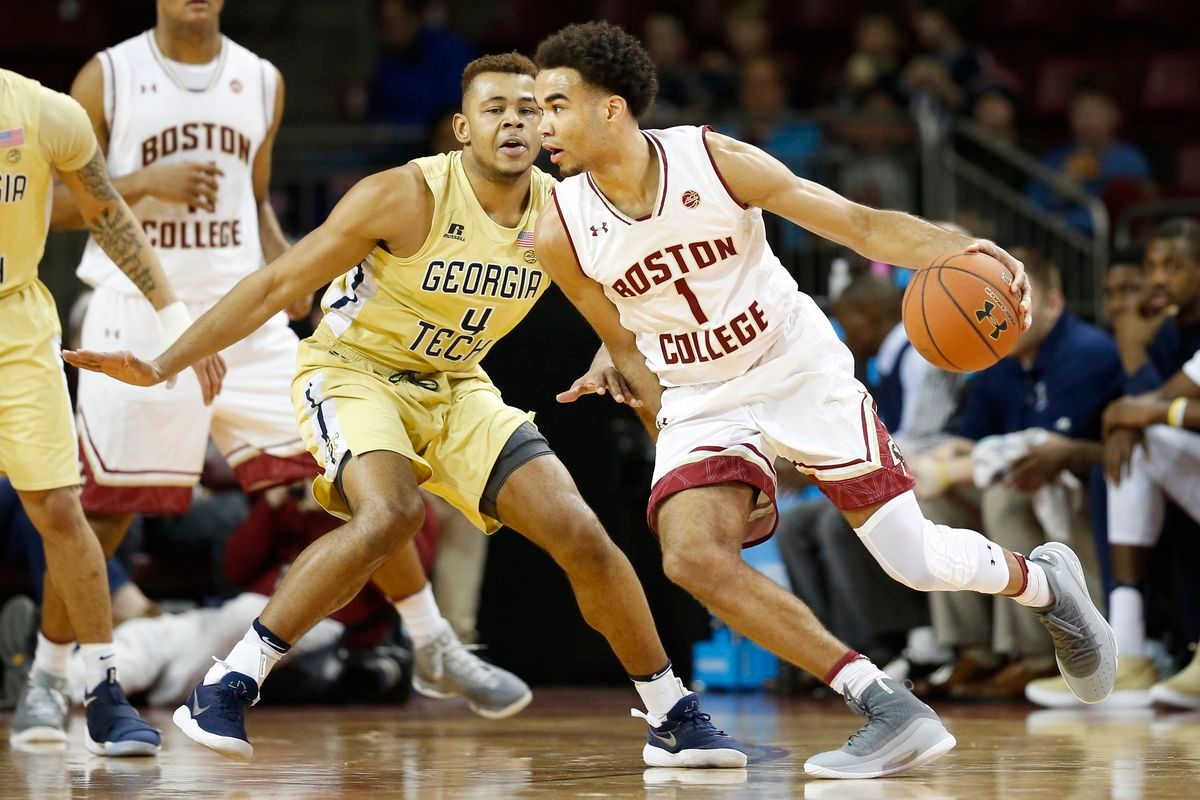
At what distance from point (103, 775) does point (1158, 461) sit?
4.32 meters

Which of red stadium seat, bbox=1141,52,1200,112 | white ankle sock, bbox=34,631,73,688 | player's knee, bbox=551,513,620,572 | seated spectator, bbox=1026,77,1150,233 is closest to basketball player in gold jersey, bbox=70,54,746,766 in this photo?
player's knee, bbox=551,513,620,572

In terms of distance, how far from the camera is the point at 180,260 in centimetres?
615

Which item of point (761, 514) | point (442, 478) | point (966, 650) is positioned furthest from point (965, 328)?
point (966, 650)

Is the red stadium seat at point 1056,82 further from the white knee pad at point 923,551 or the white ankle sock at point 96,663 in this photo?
the white ankle sock at point 96,663

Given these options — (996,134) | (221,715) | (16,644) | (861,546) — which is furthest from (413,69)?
(221,715)

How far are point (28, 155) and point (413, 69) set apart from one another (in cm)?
719

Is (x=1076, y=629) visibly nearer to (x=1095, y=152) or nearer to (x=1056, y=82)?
(x=1095, y=152)

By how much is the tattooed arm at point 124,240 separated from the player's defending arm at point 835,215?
190 cm

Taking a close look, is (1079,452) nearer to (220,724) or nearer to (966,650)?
(966,650)

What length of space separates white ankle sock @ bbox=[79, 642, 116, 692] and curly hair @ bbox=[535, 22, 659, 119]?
2.22 metres

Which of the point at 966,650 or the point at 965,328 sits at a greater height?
the point at 965,328

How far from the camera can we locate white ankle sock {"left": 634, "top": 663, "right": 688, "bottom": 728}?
473 cm

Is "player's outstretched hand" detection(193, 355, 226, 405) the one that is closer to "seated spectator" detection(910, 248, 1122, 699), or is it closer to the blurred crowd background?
the blurred crowd background

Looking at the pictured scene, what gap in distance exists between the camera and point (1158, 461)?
269 inches
